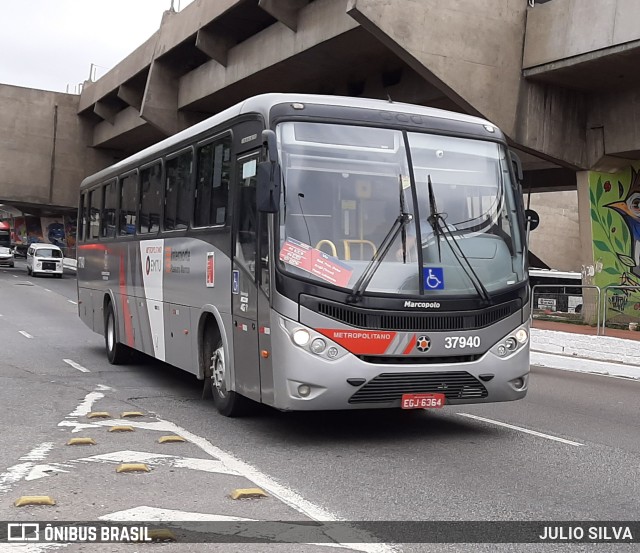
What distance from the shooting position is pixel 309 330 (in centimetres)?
764

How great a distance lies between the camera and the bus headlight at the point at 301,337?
301 inches

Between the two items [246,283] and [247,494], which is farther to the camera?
[246,283]

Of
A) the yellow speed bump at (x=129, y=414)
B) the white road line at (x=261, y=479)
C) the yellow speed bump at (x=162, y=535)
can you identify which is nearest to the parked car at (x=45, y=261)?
the yellow speed bump at (x=129, y=414)

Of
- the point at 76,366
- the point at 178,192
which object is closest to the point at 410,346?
the point at 178,192

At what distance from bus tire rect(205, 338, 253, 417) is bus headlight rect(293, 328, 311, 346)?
165 cm

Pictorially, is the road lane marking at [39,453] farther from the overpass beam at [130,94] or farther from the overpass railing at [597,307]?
the overpass beam at [130,94]

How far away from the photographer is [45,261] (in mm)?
50531

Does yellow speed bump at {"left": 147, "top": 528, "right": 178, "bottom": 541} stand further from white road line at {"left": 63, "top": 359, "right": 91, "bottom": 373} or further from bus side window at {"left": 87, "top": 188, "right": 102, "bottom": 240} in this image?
bus side window at {"left": 87, "top": 188, "right": 102, "bottom": 240}

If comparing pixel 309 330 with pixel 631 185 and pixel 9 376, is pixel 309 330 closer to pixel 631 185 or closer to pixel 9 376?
pixel 9 376

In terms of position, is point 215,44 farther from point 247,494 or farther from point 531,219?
point 247,494

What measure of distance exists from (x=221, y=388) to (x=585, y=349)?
10698mm

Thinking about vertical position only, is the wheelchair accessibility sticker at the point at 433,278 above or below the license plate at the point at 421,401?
above

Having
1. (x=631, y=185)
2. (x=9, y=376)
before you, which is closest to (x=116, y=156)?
(x=631, y=185)

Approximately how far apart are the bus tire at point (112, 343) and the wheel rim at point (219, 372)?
5.19m
